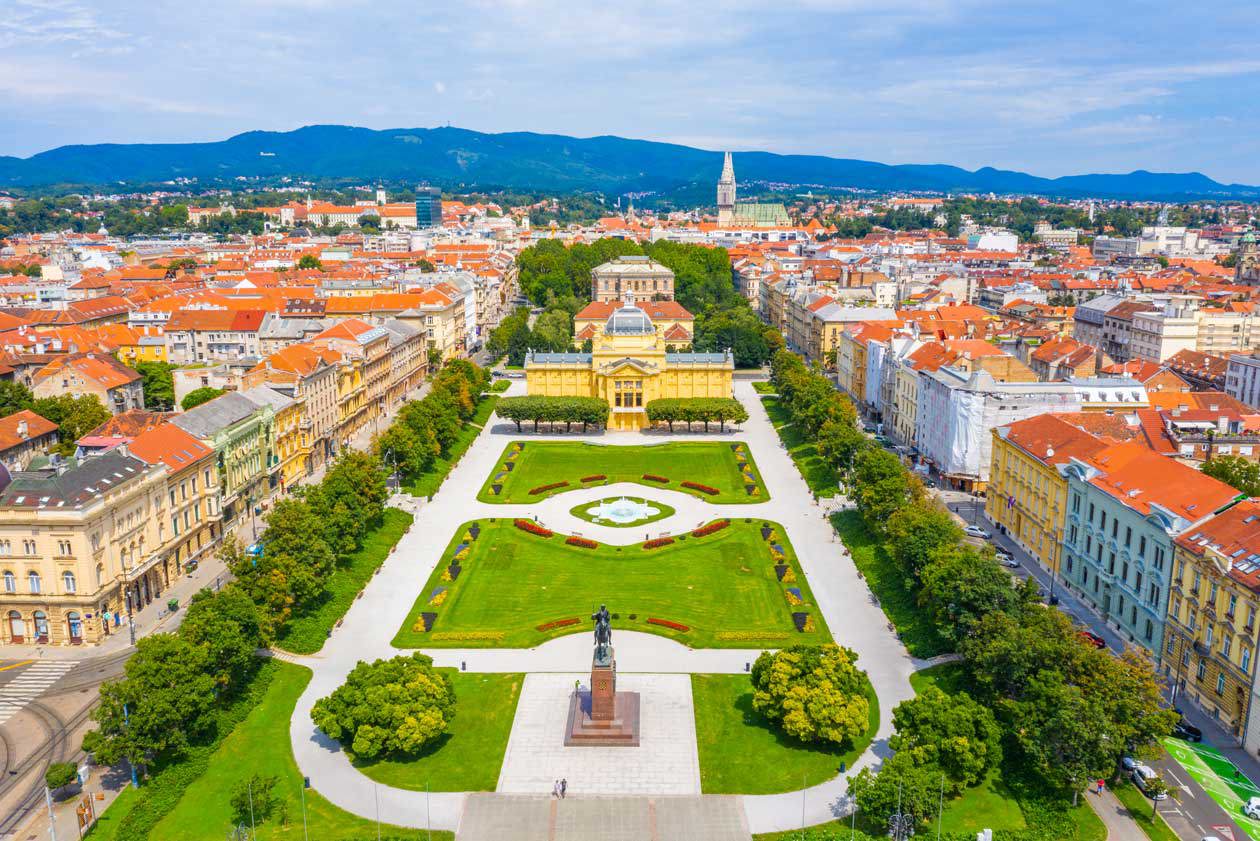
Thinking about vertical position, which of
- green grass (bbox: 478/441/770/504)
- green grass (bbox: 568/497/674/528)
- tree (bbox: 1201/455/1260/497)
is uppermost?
tree (bbox: 1201/455/1260/497)

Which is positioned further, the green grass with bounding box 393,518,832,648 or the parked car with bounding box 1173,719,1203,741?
the green grass with bounding box 393,518,832,648

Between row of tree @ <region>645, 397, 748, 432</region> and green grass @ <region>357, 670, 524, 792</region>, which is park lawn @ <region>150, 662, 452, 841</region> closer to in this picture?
green grass @ <region>357, 670, 524, 792</region>

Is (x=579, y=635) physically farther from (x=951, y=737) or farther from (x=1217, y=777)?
(x=1217, y=777)

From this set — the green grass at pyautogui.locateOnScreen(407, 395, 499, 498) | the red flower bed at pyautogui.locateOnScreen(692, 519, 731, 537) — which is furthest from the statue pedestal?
the green grass at pyautogui.locateOnScreen(407, 395, 499, 498)

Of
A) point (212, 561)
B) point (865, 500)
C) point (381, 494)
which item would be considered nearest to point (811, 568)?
point (865, 500)

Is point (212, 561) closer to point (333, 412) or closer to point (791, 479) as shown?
point (333, 412)

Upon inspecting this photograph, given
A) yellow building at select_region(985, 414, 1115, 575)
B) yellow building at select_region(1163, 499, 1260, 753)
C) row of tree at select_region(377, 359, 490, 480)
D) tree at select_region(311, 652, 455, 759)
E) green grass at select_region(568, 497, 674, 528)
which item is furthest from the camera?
row of tree at select_region(377, 359, 490, 480)

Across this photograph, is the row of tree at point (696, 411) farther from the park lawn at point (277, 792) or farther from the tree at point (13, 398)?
the park lawn at point (277, 792)

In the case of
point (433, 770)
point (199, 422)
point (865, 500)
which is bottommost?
point (433, 770)
